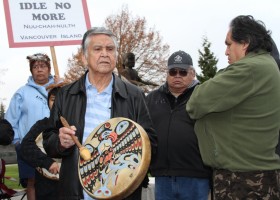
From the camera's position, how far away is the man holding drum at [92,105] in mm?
2898

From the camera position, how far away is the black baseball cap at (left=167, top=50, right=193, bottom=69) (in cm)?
444

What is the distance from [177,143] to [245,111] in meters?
1.28

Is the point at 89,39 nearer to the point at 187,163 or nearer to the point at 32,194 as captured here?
the point at 187,163

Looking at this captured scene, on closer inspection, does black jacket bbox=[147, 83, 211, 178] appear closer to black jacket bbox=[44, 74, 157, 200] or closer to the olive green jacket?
the olive green jacket

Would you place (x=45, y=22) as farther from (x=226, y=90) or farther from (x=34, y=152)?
(x=226, y=90)

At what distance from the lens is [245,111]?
3066 mm

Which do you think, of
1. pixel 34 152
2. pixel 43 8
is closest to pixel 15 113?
pixel 34 152

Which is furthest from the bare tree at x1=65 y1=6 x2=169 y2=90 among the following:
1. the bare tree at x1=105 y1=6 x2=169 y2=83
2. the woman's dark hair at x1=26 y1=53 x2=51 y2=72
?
the woman's dark hair at x1=26 y1=53 x2=51 y2=72

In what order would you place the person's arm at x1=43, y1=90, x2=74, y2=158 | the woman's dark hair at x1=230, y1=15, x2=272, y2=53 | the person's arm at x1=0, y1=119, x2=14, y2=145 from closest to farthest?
the person's arm at x1=43, y1=90, x2=74, y2=158, the woman's dark hair at x1=230, y1=15, x2=272, y2=53, the person's arm at x1=0, y1=119, x2=14, y2=145

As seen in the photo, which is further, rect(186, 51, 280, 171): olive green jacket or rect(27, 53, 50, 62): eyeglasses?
rect(27, 53, 50, 62): eyeglasses

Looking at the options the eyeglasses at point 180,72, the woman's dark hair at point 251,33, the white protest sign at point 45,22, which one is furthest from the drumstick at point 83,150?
the white protest sign at point 45,22

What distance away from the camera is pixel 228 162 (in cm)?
307

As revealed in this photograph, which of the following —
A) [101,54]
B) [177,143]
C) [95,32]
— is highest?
[95,32]

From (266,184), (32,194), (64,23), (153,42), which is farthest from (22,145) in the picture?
(153,42)
